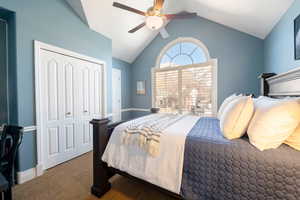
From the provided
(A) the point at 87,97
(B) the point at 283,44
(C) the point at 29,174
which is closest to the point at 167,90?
(A) the point at 87,97

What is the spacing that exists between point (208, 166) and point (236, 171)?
0.64 feet

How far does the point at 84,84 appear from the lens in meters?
2.86

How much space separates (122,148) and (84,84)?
1.97 metres

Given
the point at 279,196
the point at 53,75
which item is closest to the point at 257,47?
the point at 279,196

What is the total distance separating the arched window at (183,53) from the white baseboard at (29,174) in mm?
3765

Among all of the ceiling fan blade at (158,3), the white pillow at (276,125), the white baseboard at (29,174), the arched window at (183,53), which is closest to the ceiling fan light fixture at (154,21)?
the ceiling fan blade at (158,3)

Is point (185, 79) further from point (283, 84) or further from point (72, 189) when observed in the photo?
point (72, 189)

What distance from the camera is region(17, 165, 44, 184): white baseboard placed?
74.1 inches

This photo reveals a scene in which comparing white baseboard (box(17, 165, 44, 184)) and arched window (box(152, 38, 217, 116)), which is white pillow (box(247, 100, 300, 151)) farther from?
white baseboard (box(17, 165, 44, 184))

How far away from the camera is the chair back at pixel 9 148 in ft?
3.89

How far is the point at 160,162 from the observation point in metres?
1.26

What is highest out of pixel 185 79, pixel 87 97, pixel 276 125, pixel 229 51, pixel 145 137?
pixel 229 51

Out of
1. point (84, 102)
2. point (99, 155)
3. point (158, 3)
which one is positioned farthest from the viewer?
point (84, 102)

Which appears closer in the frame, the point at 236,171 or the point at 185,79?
the point at 236,171
